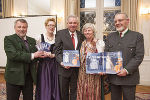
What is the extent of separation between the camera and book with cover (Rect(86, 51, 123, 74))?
1993mm

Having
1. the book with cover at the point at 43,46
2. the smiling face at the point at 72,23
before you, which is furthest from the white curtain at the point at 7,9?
the smiling face at the point at 72,23

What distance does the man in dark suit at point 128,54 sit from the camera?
194 cm

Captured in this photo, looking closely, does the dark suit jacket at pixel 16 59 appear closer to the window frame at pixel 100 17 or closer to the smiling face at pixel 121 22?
the smiling face at pixel 121 22

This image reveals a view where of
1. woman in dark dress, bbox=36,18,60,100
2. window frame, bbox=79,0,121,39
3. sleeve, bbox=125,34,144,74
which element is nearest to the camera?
sleeve, bbox=125,34,144,74

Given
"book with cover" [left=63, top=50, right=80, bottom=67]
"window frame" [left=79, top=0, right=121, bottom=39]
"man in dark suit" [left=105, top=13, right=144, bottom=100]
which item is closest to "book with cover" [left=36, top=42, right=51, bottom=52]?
"book with cover" [left=63, top=50, right=80, bottom=67]

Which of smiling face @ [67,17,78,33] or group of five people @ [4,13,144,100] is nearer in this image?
group of five people @ [4,13,144,100]

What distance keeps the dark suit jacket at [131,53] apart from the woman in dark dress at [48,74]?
3.49 feet

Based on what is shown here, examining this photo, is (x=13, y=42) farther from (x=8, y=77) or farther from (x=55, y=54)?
(x=55, y=54)

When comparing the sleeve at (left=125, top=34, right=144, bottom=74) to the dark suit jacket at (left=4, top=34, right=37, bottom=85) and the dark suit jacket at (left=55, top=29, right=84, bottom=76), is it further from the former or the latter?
the dark suit jacket at (left=4, top=34, right=37, bottom=85)

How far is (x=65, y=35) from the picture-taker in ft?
7.96

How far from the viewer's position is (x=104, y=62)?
2090 mm

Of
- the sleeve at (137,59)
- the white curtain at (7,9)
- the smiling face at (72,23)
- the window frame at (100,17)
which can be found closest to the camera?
the sleeve at (137,59)

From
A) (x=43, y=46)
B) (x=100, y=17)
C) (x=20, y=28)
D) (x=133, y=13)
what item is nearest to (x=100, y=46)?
(x=43, y=46)

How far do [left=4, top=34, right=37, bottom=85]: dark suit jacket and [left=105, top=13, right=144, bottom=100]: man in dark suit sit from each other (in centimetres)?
127
